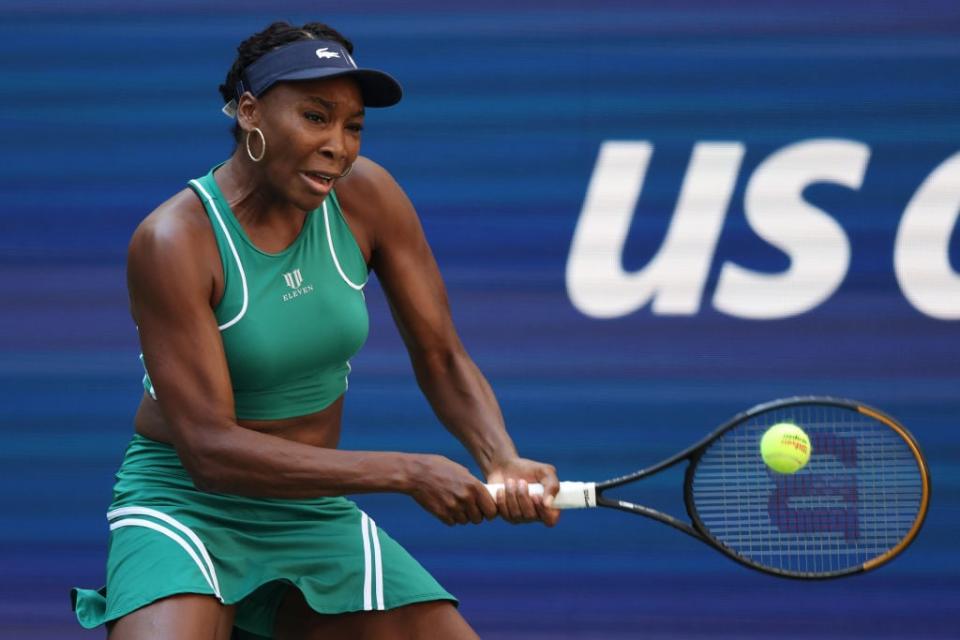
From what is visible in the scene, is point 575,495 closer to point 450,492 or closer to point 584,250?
point 450,492

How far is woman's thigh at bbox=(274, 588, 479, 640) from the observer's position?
307 centimetres

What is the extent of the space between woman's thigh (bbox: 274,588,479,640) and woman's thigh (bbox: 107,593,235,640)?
0.26 meters

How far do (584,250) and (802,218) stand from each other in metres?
0.56

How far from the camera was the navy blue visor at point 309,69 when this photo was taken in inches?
115

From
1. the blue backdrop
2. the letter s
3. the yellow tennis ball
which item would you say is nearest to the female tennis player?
the yellow tennis ball

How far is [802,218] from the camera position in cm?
424

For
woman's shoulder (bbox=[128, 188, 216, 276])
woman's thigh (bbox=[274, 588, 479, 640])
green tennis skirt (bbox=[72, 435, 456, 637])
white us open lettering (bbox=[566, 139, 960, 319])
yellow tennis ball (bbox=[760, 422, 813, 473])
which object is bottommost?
woman's thigh (bbox=[274, 588, 479, 640])

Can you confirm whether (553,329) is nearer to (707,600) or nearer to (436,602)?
(707,600)

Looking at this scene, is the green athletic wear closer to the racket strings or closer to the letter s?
the racket strings

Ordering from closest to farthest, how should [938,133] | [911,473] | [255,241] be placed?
[255,241], [911,473], [938,133]

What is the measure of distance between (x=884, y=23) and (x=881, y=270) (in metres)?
0.63

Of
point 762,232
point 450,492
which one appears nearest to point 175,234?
point 450,492

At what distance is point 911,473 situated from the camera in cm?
382

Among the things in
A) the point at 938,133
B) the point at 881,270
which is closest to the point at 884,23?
the point at 938,133
